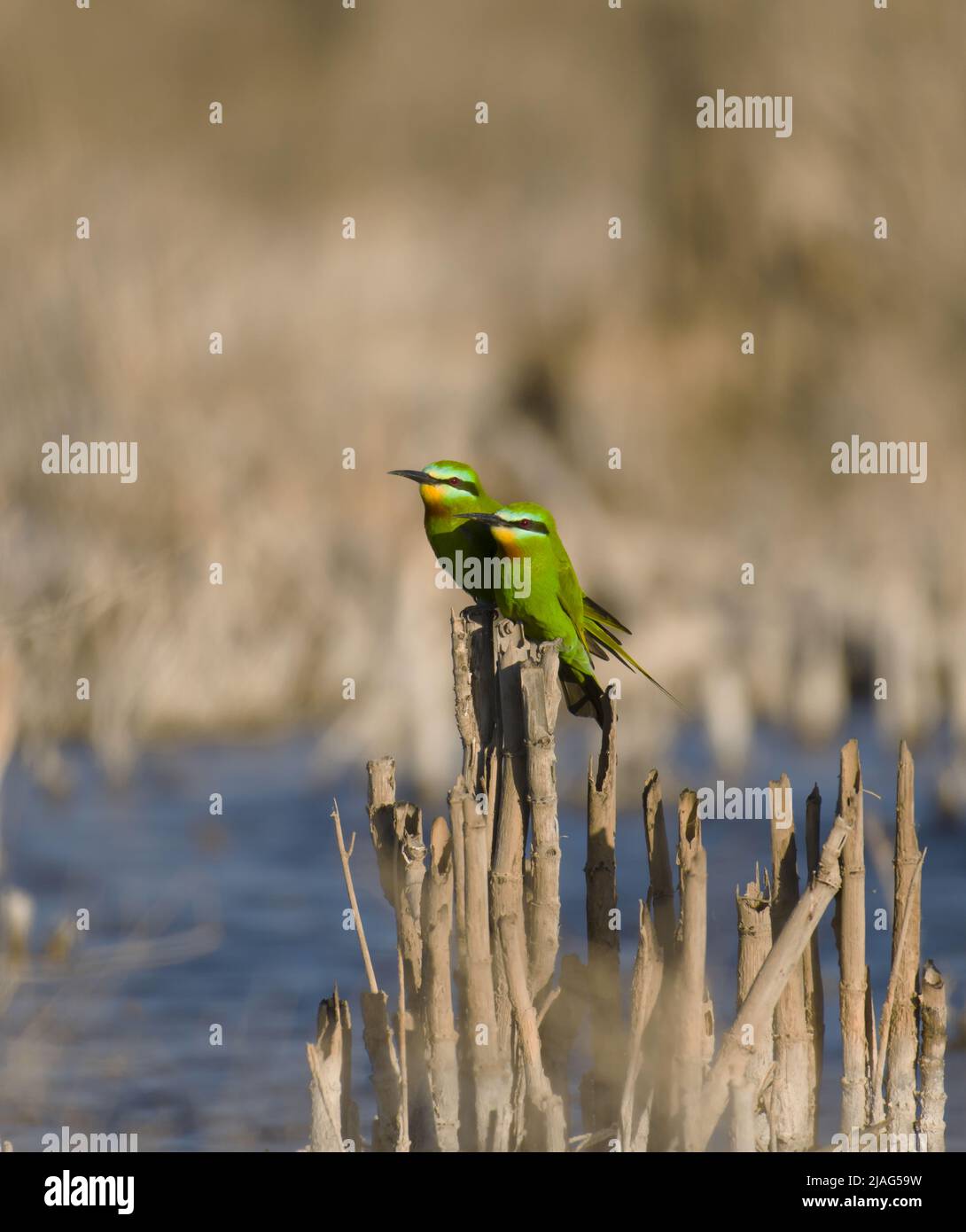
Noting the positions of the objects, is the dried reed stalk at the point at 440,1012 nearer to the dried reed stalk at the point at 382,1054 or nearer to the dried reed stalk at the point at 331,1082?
the dried reed stalk at the point at 382,1054

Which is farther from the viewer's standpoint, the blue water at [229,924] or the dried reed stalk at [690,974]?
the blue water at [229,924]

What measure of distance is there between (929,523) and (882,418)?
2.03 meters

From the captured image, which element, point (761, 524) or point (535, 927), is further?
point (761, 524)

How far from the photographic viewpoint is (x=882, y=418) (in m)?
23.4

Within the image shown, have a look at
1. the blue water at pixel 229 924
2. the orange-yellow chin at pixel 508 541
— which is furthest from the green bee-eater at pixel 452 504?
the blue water at pixel 229 924

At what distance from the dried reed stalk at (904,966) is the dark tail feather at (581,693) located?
109cm

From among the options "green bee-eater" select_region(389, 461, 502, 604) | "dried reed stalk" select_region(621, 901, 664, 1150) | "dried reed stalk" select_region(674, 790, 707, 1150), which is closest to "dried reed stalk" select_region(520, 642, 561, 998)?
"dried reed stalk" select_region(621, 901, 664, 1150)

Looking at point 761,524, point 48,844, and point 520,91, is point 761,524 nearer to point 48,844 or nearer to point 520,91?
point 520,91

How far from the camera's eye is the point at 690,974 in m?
5.59

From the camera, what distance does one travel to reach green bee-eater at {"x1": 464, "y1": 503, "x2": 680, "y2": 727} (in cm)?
650

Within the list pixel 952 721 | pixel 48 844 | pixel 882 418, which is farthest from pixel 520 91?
pixel 48 844

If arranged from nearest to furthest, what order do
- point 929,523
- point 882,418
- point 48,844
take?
point 48,844
point 929,523
point 882,418

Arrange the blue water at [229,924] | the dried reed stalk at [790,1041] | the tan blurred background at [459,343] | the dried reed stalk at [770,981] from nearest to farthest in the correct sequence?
the dried reed stalk at [770,981], the dried reed stalk at [790,1041], the blue water at [229,924], the tan blurred background at [459,343]

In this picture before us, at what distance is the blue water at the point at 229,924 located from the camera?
1134cm
